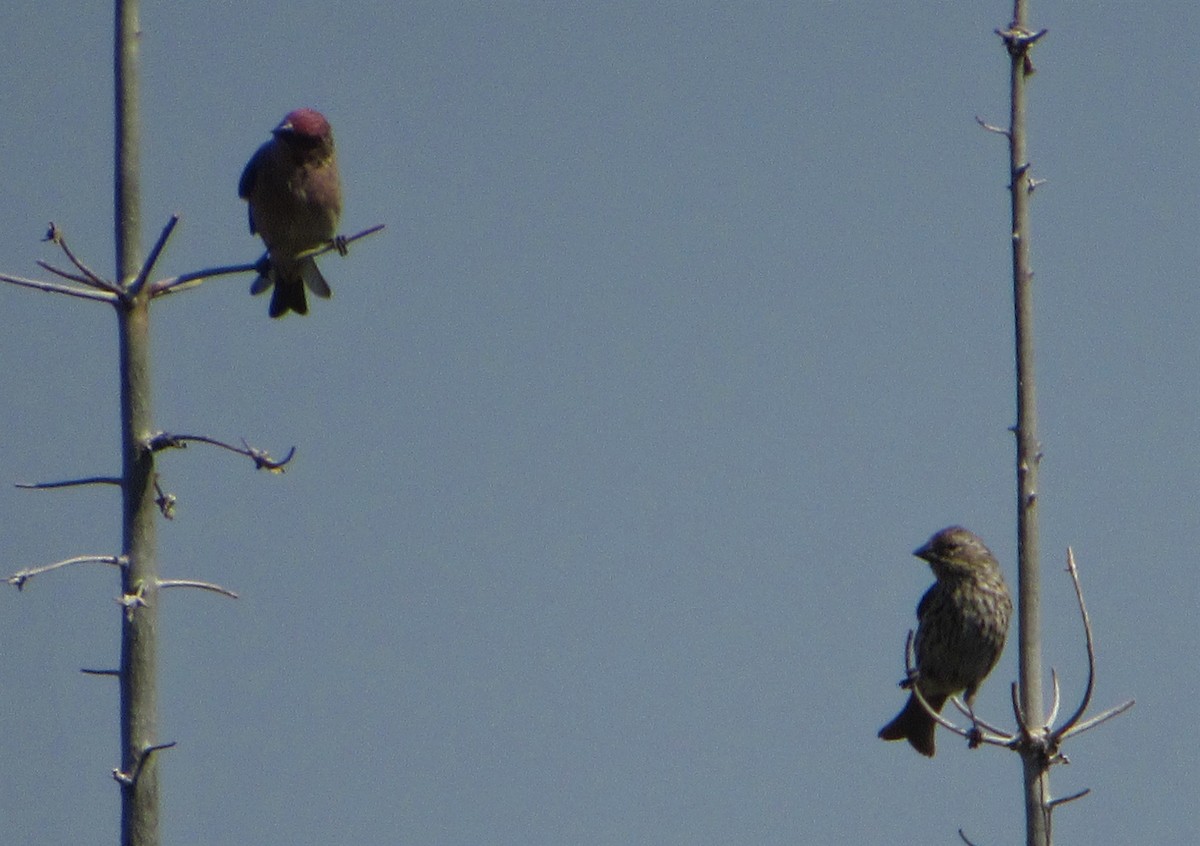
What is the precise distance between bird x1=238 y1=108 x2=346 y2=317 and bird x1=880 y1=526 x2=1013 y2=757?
12.2ft

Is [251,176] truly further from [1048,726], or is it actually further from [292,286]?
[1048,726]

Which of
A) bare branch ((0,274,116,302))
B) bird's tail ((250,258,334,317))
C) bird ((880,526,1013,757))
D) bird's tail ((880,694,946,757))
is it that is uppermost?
bird's tail ((250,258,334,317))

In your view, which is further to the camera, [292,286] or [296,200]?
[292,286]

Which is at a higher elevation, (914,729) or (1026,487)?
(1026,487)

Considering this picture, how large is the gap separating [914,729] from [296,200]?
450 centimetres

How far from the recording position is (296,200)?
968 centimetres

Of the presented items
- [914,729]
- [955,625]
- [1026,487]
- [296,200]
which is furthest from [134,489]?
[914,729]

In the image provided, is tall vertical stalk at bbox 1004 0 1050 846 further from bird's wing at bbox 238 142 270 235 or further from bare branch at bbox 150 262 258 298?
bird's wing at bbox 238 142 270 235

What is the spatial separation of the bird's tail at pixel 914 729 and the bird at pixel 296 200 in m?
3.98

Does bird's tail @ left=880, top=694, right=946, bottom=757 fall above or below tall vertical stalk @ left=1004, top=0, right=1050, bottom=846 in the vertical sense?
below

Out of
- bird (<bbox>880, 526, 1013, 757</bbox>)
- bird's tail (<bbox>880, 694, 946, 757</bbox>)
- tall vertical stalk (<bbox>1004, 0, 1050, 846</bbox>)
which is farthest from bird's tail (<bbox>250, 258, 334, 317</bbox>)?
tall vertical stalk (<bbox>1004, 0, 1050, 846</bbox>)

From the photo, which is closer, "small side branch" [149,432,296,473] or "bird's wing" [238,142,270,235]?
"small side branch" [149,432,296,473]

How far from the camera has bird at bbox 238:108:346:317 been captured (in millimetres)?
9688

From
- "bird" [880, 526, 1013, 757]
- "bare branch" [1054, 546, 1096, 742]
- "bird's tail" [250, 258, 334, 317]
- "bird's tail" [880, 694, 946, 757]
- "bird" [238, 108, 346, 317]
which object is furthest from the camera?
"bird's tail" [880, 694, 946, 757]
